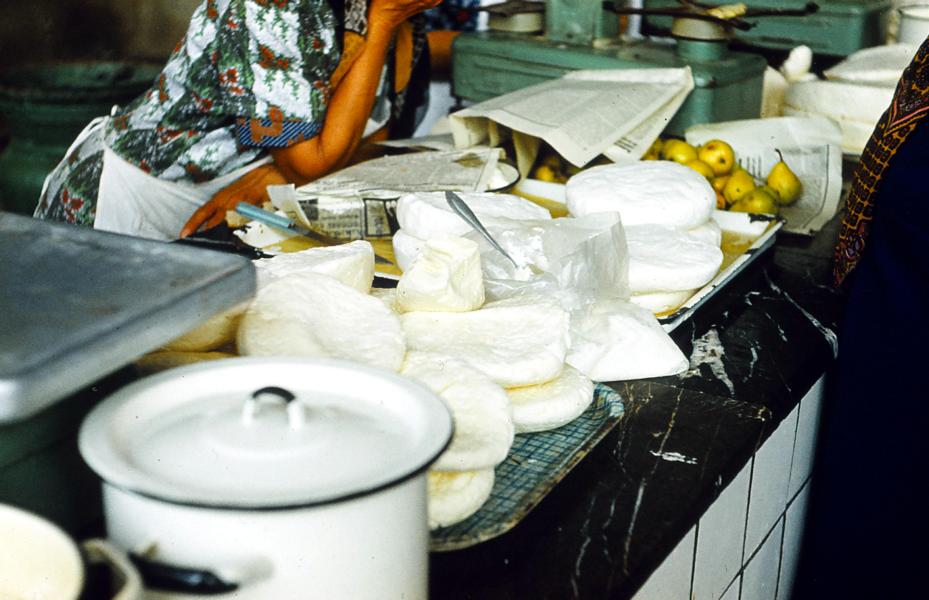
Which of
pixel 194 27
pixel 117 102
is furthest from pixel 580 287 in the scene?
pixel 117 102

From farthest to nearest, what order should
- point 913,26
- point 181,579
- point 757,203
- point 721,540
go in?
point 913,26 < point 757,203 < point 721,540 < point 181,579

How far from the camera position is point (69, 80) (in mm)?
4410

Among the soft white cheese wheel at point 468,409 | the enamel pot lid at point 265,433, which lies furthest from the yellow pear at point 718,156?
the enamel pot lid at point 265,433

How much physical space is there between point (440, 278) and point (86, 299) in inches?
21.8

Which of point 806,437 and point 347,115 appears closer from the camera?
point 806,437

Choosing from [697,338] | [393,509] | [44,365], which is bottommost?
[697,338]

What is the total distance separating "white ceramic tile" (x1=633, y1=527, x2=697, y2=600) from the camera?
1101 mm

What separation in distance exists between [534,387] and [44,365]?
66 cm

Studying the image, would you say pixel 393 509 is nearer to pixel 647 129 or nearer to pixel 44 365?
pixel 44 365

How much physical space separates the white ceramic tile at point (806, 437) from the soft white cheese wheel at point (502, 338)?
0.61 meters

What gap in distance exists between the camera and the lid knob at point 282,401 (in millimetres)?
742

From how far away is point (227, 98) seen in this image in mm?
2484

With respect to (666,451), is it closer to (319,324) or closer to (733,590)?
(733,590)

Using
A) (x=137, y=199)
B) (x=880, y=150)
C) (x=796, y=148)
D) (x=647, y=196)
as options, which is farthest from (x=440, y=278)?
(x=137, y=199)
